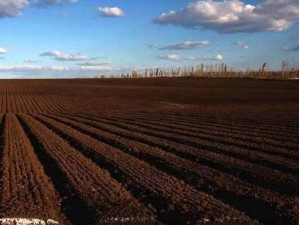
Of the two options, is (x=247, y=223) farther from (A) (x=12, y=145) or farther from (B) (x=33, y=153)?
(A) (x=12, y=145)

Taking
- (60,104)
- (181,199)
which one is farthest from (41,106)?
(181,199)

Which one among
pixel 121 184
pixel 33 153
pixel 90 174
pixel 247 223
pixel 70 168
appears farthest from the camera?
pixel 33 153

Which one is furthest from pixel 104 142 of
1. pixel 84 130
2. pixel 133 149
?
pixel 84 130

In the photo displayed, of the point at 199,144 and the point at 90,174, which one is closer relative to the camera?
the point at 90,174

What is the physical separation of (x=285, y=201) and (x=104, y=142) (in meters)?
10.5

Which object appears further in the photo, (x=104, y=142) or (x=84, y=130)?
(x=84, y=130)

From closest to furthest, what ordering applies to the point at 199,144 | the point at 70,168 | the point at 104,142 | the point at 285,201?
the point at 285,201 → the point at 70,168 → the point at 199,144 → the point at 104,142

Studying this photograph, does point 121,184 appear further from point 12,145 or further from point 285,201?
point 12,145

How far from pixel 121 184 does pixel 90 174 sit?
4.25 ft

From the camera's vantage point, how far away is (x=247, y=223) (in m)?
8.17

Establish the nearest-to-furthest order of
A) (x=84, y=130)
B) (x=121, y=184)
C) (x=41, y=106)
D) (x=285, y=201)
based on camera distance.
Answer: (x=285, y=201) < (x=121, y=184) < (x=84, y=130) < (x=41, y=106)

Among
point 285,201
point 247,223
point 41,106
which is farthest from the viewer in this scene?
point 41,106

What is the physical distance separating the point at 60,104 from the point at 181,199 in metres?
39.8

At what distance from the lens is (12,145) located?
17.7 m
